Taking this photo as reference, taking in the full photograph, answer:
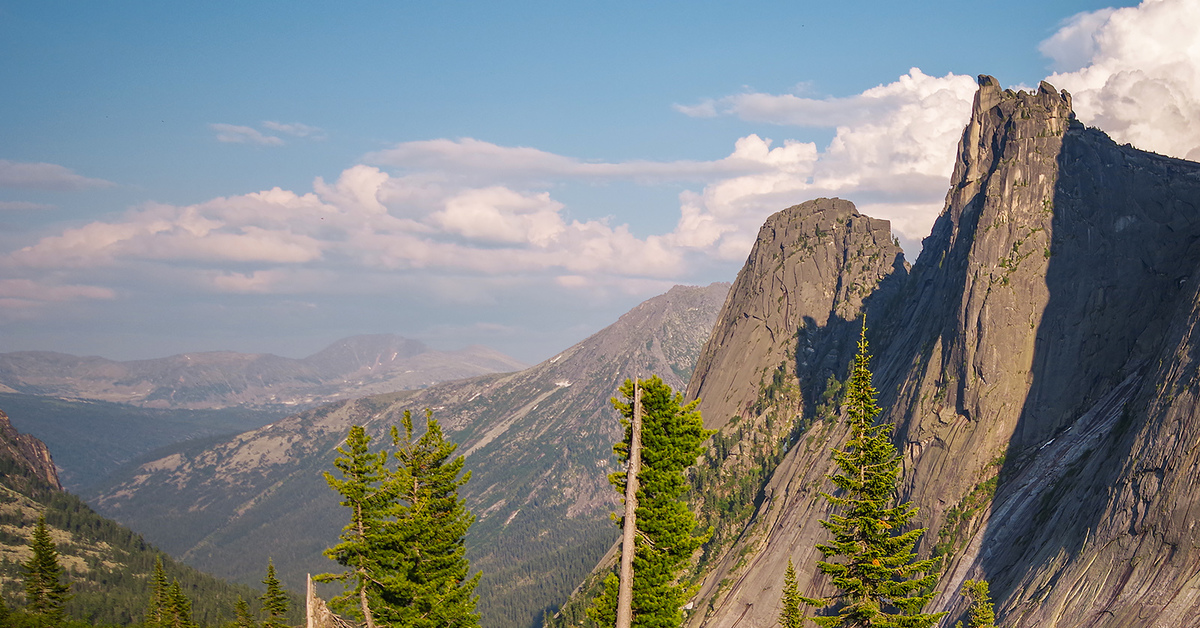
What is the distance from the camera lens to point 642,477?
3288 cm

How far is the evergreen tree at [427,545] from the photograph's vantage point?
40.8m

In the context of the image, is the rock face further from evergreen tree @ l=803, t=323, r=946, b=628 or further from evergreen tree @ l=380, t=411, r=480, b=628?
evergreen tree @ l=380, t=411, r=480, b=628

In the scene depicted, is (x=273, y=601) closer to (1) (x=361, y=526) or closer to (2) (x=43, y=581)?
(2) (x=43, y=581)

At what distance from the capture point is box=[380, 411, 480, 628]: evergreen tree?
4075cm

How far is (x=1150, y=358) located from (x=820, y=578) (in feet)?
199

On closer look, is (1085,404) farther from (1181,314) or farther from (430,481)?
(430,481)

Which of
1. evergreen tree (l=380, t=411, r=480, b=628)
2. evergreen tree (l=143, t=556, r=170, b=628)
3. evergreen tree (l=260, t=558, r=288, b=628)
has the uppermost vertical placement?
evergreen tree (l=380, t=411, r=480, b=628)

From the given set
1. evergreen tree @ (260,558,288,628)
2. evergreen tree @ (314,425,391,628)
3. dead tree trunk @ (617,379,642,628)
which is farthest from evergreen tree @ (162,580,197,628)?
dead tree trunk @ (617,379,642,628)

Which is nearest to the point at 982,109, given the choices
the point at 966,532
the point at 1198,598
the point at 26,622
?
the point at 966,532

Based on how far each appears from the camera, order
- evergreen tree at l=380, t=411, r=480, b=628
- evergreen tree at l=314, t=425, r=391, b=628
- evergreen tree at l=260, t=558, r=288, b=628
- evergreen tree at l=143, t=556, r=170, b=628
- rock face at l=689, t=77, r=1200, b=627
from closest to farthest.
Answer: evergreen tree at l=380, t=411, r=480, b=628 → evergreen tree at l=314, t=425, r=391, b=628 → evergreen tree at l=260, t=558, r=288, b=628 → evergreen tree at l=143, t=556, r=170, b=628 → rock face at l=689, t=77, r=1200, b=627

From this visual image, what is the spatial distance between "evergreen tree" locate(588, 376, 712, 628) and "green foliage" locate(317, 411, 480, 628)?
10.00 m

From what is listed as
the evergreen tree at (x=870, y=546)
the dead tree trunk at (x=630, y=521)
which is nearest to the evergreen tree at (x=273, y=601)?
the dead tree trunk at (x=630, y=521)

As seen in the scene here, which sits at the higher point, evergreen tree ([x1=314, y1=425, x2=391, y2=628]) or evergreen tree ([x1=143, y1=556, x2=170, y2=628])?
evergreen tree ([x1=314, y1=425, x2=391, y2=628])

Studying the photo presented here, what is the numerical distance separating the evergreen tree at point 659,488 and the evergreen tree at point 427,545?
992 centimetres
